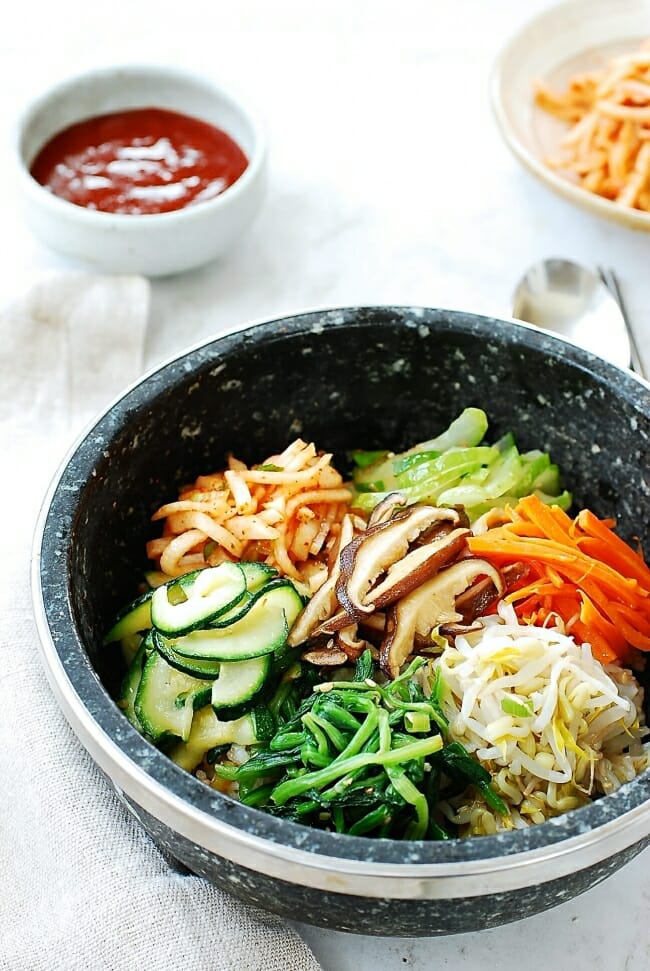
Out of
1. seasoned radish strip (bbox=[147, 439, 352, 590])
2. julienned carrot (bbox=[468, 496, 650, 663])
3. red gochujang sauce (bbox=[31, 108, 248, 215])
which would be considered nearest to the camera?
julienned carrot (bbox=[468, 496, 650, 663])

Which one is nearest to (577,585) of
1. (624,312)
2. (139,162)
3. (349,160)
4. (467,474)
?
(467,474)

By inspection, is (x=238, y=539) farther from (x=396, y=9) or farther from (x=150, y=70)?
(x=396, y=9)

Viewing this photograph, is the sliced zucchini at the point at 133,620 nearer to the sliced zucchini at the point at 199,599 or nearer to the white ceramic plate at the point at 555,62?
the sliced zucchini at the point at 199,599

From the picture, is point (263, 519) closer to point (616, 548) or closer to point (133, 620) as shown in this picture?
point (133, 620)

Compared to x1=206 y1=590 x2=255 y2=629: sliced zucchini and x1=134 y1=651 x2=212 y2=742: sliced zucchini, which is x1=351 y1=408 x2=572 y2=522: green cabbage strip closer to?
x1=206 y1=590 x2=255 y2=629: sliced zucchini

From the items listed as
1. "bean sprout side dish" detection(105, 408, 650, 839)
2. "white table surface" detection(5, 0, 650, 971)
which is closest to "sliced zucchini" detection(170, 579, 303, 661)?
"bean sprout side dish" detection(105, 408, 650, 839)

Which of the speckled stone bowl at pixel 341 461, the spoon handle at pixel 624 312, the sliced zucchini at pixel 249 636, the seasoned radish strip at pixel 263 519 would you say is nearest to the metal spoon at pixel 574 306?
the spoon handle at pixel 624 312

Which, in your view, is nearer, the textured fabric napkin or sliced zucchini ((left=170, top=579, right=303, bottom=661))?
the textured fabric napkin

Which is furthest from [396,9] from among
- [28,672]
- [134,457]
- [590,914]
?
[590,914]

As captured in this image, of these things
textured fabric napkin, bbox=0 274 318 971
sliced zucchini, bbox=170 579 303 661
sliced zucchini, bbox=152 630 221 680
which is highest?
sliced zucchini, bbox=170 579 303 661
